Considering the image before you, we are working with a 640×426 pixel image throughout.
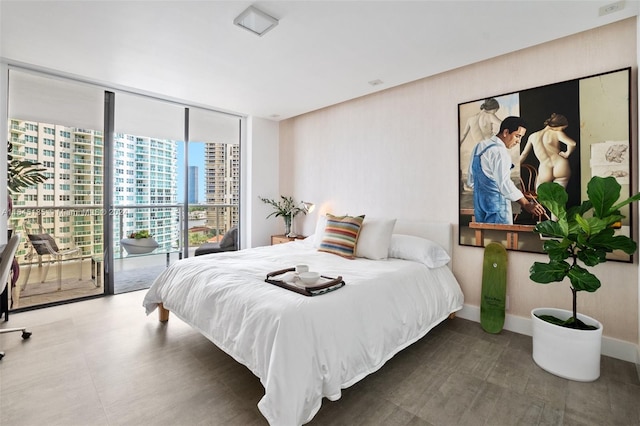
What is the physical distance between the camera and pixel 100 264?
391cm

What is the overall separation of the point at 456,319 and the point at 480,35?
2675 millimetres

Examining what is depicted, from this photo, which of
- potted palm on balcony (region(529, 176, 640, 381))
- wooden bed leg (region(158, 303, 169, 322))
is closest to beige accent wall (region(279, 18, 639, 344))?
potted palm on balcony (region(529, 176, 640, 381))

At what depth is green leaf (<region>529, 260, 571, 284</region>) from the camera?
2.14m

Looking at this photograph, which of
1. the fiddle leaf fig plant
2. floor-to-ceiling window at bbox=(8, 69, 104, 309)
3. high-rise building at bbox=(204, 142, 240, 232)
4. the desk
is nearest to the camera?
the fiddle leaf fig plant

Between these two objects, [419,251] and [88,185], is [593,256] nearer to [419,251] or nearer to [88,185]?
[419,251]

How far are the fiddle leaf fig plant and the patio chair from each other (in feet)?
16.0

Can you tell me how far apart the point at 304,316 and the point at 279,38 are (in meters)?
2.24

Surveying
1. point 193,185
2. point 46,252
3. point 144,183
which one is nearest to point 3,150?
point 46,252

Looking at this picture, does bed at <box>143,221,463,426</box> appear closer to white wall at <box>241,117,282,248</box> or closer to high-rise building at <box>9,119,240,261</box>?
high-rise building at <box>9,119,240,261</box>

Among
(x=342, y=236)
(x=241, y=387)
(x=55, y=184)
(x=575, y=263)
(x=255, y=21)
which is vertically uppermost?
(x=255, y=21)

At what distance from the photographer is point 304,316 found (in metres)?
1.66

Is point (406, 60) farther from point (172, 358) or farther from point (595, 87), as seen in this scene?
point (172, 358)

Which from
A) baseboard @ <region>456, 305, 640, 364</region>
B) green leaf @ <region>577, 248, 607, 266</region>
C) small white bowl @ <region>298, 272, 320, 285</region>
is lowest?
baseboard @ <region>456, 305, 640, 364</region>

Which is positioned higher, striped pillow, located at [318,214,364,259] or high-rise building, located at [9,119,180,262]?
high-rise building, located at [9,119,180,262]
